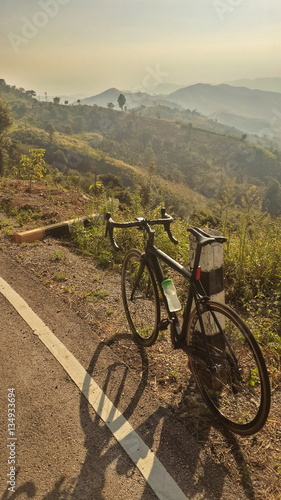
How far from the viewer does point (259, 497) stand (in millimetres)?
2045

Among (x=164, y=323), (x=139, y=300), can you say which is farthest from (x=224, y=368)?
(x=139, y=300)

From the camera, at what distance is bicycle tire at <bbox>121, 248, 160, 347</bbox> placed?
3.50m

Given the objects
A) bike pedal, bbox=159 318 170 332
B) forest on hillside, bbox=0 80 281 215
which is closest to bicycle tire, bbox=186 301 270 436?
bike pedal, bbox=159 318 170 332

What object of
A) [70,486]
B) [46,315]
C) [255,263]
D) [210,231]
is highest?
[210,231]

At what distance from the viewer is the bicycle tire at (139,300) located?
3500 mm

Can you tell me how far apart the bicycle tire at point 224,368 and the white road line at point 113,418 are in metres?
0.64

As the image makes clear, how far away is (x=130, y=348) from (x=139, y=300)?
59cm

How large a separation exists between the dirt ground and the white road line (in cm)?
38

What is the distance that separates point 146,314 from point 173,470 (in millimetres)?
1935

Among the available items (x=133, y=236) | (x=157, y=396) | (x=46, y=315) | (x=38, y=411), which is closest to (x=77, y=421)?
(x=38, y=411)

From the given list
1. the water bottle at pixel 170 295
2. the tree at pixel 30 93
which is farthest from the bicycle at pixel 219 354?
the tree at pixel 30 93

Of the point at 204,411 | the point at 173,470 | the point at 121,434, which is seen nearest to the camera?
the point at 173,470

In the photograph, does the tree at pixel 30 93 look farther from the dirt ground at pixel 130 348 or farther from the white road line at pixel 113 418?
the white road line at pixel 113 418

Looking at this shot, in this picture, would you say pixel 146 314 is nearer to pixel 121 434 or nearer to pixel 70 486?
pixel 121 434
